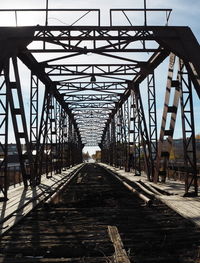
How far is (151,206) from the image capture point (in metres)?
11.6

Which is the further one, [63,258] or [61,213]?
[61,213]

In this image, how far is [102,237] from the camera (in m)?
7.32

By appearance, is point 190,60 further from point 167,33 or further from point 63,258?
point 63,258

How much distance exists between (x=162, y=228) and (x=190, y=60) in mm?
7048

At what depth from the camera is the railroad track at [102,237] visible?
5918mm

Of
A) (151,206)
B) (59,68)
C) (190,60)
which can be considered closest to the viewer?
(151,206)

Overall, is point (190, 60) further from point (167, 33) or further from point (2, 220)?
point (2, 220)

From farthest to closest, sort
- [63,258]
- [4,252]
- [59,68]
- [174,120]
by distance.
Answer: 1. [59,68]
2. [174,120]
3. [4,252]
4. [63,258]

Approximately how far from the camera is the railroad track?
592 centimetres

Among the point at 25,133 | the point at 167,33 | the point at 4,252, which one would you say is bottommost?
the point at 4,252

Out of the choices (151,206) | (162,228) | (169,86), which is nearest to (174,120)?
(169,86)

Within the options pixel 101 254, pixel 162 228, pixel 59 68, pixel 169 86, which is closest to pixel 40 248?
pixel 101 254

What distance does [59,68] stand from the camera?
21.7 m

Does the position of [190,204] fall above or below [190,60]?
below
